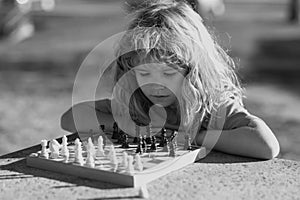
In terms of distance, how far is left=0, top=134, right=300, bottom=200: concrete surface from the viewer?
143cm

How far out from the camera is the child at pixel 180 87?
6.08 feet

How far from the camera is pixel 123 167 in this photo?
1522 mm

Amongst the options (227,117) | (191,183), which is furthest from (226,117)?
(191,183)

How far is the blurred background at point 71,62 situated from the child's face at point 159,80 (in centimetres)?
35

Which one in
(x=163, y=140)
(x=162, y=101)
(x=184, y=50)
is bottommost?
(x=163, y=140)

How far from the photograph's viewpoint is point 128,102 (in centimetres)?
210

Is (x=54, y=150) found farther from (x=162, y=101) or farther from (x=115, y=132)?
(x=162, y=101)

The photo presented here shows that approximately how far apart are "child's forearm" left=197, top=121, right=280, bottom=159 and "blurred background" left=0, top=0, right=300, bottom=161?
1.56ft

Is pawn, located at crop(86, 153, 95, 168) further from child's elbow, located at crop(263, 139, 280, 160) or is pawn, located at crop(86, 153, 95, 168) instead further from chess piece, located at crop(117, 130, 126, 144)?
child's elbow, located at crop(263, 139, 280, 160)

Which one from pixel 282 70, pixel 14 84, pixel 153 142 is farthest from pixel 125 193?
pixel 282 70

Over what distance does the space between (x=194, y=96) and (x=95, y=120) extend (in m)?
0.43

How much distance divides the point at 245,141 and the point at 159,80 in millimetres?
366

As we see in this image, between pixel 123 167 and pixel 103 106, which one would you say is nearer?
pixel 123 167

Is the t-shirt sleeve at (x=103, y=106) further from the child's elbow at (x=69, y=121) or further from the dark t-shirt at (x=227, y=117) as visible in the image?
the dark t-shirt at (x=227, y=117)
